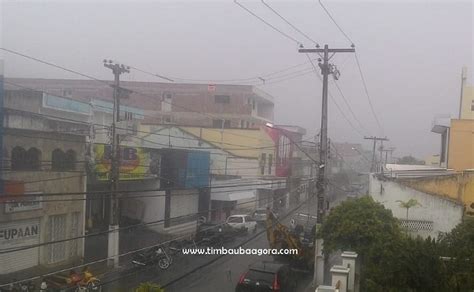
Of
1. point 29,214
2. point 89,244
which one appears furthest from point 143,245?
point 29,214

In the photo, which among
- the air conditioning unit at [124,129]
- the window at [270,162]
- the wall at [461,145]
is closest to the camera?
the air conditioning unit at [124,129]

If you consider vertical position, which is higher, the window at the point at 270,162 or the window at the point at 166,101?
the window at the point at 166,101

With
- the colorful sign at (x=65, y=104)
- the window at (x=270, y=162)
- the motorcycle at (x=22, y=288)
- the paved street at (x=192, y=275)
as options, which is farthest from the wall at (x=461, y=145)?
the motorcycle at (x=22, y=288)

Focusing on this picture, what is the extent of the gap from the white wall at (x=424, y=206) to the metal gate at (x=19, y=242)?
12.3 metres

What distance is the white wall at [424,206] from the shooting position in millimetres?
18469

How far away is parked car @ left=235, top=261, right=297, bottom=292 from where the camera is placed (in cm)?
1287

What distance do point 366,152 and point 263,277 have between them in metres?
84.7

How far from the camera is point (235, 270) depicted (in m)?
17.7

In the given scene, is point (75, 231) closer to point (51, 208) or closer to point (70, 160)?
point (51, 208)

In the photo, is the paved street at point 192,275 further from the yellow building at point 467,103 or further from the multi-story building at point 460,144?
the yellow building at point 467,103

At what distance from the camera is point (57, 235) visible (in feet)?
53.0

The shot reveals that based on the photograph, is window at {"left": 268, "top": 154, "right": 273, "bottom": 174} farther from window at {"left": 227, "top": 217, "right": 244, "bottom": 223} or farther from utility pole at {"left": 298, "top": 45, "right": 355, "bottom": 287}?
utility pole at {"left": 298, "top": 45, "right": 355, "bottom": 287}

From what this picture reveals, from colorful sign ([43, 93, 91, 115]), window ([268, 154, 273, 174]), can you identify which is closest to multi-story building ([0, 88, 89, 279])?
colorful sign ([43, 93, 91, 115])

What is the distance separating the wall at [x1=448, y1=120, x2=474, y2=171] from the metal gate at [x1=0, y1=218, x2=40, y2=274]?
57.9 feet
